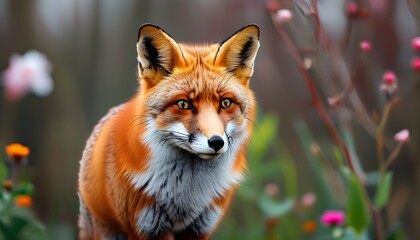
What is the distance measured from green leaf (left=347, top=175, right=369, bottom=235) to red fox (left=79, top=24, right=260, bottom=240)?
4.13 feet

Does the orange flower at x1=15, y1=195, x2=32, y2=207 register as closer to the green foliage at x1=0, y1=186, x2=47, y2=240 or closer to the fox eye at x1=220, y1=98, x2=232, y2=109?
the green foliage at x1=0, y1=186, x2=47, y2=240

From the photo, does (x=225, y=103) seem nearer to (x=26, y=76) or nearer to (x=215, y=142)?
(x=215, y=142)

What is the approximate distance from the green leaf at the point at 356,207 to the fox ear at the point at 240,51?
1.49 meters

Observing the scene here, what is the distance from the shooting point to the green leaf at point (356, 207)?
373cm

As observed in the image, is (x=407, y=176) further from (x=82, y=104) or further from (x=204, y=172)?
(x=204, y=172)

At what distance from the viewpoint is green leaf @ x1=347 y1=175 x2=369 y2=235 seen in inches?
147

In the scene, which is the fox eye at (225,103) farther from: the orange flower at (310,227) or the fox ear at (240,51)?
the orange flower at (310,227)

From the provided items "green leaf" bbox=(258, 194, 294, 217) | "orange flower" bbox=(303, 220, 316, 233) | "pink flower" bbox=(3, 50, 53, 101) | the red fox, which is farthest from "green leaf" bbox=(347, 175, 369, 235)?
"pink flower" bbox=(3, 50, 53, 101)

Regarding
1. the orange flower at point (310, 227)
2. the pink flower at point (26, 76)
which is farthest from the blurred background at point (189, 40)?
the pink flower at point (26, 76)


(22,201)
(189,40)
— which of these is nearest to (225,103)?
(22,201)

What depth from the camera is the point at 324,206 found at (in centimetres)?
487

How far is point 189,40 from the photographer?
22.6 ft

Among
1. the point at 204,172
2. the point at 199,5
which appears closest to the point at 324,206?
the point at 204,172

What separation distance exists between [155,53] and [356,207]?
187cm
